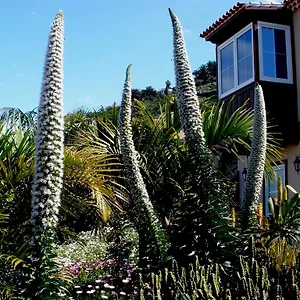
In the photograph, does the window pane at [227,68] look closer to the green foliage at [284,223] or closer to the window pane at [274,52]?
the window pane at [274,52]

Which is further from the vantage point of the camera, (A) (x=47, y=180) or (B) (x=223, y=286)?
(B) (x=223, y=286)

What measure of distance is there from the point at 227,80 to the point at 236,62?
65 cm

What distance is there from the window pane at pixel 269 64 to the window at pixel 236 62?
0.30 m

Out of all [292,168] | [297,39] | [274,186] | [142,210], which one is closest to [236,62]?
[297,39]

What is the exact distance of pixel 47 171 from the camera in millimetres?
3959

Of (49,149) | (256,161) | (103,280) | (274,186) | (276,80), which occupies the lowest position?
(103,280)

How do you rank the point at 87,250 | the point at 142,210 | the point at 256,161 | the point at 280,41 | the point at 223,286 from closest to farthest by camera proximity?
1. the point at 223,286
2. the point at 142,210
3. the point at 256,161
4. the point at 87,250
5. the point at 280,41

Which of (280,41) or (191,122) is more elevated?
(280,41)

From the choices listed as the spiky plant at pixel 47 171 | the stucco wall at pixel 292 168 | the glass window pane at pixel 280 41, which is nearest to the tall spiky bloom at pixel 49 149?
the spiky plant at pixel 47 171

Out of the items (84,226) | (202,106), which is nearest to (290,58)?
(202,106)

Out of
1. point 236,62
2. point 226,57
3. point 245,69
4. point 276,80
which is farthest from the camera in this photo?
point 226,57

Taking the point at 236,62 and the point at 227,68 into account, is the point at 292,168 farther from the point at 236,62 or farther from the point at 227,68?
the point at 227,68

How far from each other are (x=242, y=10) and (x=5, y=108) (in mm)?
7172

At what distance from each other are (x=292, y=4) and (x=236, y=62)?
186cm
